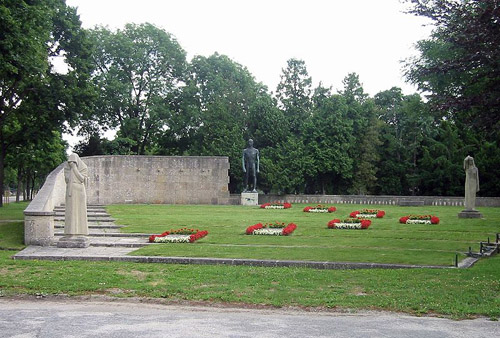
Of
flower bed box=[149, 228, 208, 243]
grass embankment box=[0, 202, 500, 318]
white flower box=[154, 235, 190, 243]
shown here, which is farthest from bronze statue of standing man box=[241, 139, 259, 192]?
grass embankment box=[0, 202, 500, 318]

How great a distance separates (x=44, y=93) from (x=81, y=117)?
371cm

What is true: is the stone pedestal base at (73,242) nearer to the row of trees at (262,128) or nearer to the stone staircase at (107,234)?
the stone staircase at (107,234)

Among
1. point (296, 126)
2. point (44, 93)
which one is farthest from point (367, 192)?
point (44, 93)

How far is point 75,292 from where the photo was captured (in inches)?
455

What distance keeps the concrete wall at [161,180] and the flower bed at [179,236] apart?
723 inches

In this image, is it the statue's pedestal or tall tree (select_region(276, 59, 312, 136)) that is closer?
the statue's pedestal

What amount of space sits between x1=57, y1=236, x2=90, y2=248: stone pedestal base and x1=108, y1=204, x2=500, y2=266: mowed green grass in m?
2.24

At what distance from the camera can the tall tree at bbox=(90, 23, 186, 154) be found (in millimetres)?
49406

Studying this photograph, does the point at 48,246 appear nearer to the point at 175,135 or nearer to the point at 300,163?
the point at 300,163

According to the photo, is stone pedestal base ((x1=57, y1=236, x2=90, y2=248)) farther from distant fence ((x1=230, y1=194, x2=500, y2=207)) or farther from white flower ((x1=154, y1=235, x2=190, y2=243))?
distant fence ((x1=230, y1=194, x2=500, y2=207))

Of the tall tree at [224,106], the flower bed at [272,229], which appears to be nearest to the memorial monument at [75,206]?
the flower bed at [272,229]

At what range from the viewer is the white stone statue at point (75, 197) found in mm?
17375

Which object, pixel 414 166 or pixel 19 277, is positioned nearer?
pixel 19 277

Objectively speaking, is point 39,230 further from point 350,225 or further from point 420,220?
point 420,220
